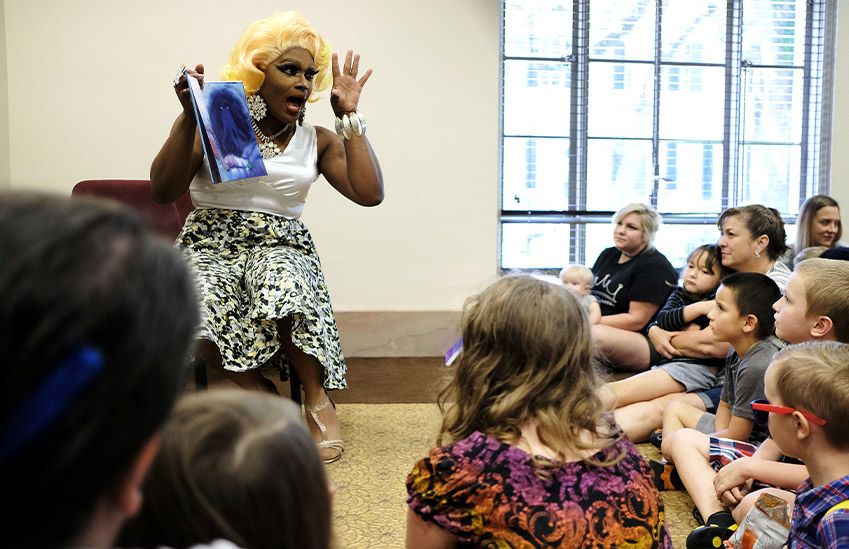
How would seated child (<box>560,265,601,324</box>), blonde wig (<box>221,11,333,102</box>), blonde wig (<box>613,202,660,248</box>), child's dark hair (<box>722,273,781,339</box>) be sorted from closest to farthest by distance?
child's dark hair (<box>722,273,781,339</box>)
blonde wig (<box>221,11,333,102</box>)
blonde wig (<box>613,202,660,248</box>)
seated child (<box>560,265,601,324</box>)

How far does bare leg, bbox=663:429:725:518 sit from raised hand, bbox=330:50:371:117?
5.02ft

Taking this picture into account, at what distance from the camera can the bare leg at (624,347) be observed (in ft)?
12.6

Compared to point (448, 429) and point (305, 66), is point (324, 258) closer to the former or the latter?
point (305, 66)

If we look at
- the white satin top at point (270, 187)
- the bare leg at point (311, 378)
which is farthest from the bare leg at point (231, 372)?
the white satin top at point (270, 187)

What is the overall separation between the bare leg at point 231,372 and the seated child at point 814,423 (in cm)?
166

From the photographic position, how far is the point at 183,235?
9.91 feet

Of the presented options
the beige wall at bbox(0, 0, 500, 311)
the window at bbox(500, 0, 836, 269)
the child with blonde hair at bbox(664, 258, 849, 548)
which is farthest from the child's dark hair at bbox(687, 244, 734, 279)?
the window at bbox(500, 0, 836, 269)

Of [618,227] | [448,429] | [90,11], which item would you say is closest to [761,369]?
[448,429]

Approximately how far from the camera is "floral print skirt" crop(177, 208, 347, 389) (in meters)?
2.83

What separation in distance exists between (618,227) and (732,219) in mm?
895

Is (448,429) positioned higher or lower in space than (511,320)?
lower

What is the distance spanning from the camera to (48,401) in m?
0.47

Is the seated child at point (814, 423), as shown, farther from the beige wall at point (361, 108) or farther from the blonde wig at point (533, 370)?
the beige wall at point (361, 108)

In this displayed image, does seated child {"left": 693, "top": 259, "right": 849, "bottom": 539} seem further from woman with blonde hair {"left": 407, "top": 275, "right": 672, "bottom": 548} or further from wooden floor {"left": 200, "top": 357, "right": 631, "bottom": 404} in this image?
wooden floor {"left": 200, "top": 357, "right": 631, "bottom": 404}
